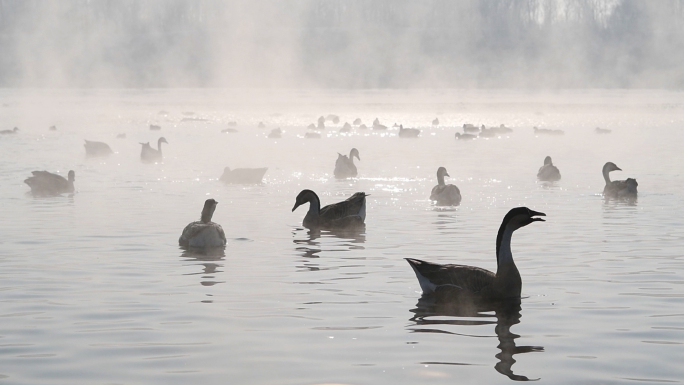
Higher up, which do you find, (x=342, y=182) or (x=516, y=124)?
(x=516, y=124)

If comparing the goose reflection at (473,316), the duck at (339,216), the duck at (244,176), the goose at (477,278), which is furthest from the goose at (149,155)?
the goose reflection at (473,316)

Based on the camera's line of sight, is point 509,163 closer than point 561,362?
No

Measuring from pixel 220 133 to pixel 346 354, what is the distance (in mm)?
53360

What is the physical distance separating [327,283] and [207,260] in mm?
2843

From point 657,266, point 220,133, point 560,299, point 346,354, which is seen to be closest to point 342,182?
point 657,266

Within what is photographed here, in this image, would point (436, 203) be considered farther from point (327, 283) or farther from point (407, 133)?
point (407, 133)

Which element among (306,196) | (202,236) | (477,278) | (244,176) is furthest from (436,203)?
(477,278)

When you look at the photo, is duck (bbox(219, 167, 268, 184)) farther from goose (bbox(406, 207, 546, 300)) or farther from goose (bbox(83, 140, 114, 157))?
goose (bbox(406, 207, 546, 300))

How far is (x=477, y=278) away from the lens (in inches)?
495

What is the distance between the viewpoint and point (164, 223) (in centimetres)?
2052

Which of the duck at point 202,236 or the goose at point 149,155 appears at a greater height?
the goose at point 149,155

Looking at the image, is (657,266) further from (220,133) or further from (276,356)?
(220,133)

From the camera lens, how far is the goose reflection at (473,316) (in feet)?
32.9

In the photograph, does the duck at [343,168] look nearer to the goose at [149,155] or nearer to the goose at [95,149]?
the goose at [149,155]
